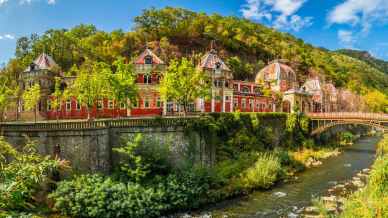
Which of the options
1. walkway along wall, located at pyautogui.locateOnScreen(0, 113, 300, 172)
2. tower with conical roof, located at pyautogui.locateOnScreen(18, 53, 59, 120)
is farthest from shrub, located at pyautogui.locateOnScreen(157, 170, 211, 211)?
tower with conical roof, located at pyautogui.locateOnScreen(18, 53, 59, 120)

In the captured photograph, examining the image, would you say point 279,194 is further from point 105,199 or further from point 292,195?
point 105,199

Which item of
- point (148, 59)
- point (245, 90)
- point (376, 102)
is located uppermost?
point (148, 59)

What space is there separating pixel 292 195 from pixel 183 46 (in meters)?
60.2

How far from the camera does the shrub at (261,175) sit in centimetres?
2652

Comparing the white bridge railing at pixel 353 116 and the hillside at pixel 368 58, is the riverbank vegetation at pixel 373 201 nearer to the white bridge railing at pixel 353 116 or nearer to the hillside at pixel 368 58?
the white bridge railing at pixel 353 116

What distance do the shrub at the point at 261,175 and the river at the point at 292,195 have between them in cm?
77

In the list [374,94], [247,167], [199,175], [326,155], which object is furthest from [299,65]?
[199,175]

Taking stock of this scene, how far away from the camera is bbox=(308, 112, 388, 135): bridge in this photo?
125 ft

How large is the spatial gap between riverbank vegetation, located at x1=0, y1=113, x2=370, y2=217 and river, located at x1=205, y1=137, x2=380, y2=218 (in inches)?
42.7

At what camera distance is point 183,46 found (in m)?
80.3

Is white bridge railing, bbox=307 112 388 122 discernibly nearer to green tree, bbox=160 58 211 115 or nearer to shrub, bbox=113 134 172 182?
green tree, bbox=160 58 211 115

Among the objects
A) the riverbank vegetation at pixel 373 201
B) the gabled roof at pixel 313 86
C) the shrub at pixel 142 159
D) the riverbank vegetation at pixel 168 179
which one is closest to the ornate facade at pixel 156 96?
the riverbank vegetation at pixel 168 179

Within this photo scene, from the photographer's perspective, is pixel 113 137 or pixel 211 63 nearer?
pixel 113 137

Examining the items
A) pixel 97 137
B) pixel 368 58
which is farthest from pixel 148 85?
pixel 368 58
